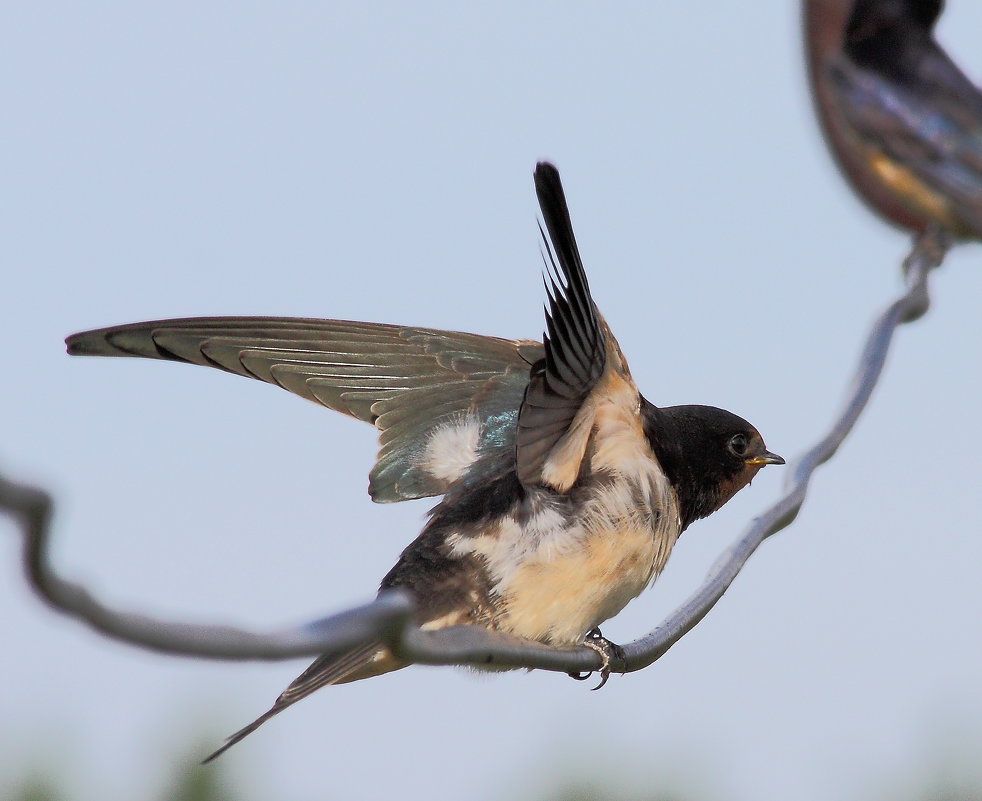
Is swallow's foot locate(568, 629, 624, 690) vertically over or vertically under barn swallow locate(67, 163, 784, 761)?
under

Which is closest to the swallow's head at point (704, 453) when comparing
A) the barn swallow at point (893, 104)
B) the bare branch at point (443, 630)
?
the bare branch at point (443, 630)

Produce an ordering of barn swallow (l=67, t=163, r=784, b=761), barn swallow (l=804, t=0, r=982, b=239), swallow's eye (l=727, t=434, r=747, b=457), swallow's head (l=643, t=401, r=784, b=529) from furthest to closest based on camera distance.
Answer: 1. swallow's eye (l=727, t=434, r=747, b=457)
2. swallow's head (l=643, t=401, r=784, b=529)
3. barn swallow (l=67, t=163, r=784, b=761)
4. barn swallow (l=804, t=0, r=982, b=239)

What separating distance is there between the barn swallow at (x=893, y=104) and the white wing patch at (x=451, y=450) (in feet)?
6.62

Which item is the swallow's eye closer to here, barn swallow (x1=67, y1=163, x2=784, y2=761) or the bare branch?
barn swallow (x1=67, y1=163, x2=784, y2=761)

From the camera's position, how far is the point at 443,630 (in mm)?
1546

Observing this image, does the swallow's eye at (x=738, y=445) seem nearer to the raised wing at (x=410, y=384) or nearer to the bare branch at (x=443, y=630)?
the raised wing at (x=410, y=384)

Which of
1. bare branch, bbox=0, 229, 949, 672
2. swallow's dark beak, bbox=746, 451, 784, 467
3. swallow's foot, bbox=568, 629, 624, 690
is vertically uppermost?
bare branch, bbox=0, 229, 949, 672

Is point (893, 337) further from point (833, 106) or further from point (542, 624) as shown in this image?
point (542, 624)

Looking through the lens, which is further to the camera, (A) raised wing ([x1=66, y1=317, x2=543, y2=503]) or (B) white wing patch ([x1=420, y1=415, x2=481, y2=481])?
(B) white wing patch ([x1=420, y1=415, x2=481, y2=481])

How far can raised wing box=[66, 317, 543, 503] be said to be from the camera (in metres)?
3.83

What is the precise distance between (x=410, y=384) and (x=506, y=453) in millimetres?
369

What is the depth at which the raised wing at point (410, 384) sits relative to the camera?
3.83 m

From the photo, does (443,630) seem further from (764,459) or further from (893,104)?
(764,459)

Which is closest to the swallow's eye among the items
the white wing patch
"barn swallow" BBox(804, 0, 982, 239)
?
the white wing patch
